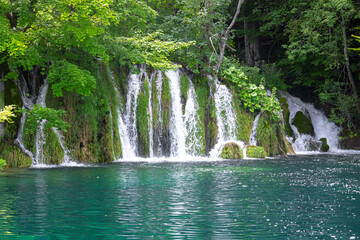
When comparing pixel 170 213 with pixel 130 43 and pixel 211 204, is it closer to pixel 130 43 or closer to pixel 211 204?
pixel 211 204

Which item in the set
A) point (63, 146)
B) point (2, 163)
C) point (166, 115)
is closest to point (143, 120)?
point (166, 115)

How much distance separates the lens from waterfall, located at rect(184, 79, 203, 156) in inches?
711

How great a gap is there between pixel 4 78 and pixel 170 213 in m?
10.4

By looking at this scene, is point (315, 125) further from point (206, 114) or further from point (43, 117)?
point (43, 117)

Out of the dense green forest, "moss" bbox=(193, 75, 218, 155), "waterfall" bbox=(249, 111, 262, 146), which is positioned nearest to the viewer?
the dense green forest

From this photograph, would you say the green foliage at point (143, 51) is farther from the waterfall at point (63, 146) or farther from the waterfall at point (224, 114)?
the waterfall at point (224, 114)

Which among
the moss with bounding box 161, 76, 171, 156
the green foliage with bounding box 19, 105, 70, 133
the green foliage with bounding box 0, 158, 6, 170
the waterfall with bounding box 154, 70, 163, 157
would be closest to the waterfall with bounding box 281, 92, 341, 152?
the moss with bounding box 161, 76, 171, 156

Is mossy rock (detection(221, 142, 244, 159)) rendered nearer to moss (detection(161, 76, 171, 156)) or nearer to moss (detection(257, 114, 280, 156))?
moss (detection(257, 114, 280, 156))

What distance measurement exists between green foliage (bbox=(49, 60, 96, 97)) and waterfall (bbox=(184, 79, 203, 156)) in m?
5.33

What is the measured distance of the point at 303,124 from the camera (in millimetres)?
22328

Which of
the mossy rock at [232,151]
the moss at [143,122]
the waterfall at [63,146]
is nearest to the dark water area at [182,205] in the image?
the waterfall at [63,146]

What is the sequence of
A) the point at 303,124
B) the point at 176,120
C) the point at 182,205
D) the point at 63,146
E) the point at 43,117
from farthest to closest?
the point at 303,124, the point at 176,120, the point at 63,146, the point at 43,117, the point at 182,205

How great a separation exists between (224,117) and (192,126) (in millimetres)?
1610

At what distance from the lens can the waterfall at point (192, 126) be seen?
1805cm
